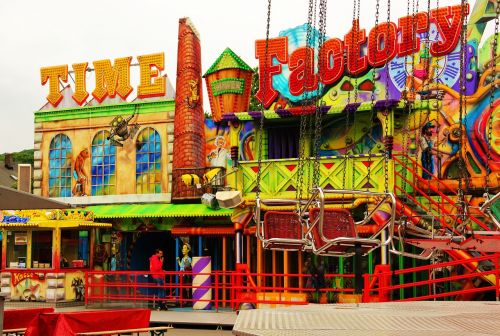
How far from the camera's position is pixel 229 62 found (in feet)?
92.4

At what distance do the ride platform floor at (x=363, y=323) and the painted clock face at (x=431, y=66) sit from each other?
1896 cm

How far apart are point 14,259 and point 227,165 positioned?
748cm

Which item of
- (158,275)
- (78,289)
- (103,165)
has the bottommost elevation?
(78,289)

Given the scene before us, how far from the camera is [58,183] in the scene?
30.4 m

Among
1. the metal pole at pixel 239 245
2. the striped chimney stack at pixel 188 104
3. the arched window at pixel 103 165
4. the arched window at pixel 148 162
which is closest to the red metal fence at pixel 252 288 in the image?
the metal pole at pixel 239 245

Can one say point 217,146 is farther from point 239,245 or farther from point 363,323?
point 363,323

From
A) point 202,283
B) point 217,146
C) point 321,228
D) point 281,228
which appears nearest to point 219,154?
point 217,146

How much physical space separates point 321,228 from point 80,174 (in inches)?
808

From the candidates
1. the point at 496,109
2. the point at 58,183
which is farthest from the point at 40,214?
the point at 496,109

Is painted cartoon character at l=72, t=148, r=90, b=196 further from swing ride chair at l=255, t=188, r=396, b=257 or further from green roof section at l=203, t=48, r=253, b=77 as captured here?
swing ride chair at l=255, t=188, r=396, b=257

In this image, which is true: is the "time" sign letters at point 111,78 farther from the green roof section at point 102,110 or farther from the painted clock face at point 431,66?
the painted clock face at point 431,66

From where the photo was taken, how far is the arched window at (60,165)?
3022 cm

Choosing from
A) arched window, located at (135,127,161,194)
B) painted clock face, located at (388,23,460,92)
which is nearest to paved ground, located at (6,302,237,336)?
arched window, located at (135,127,161,194)

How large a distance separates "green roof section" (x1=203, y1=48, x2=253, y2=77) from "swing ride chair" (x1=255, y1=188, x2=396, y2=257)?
13490 millimetres
